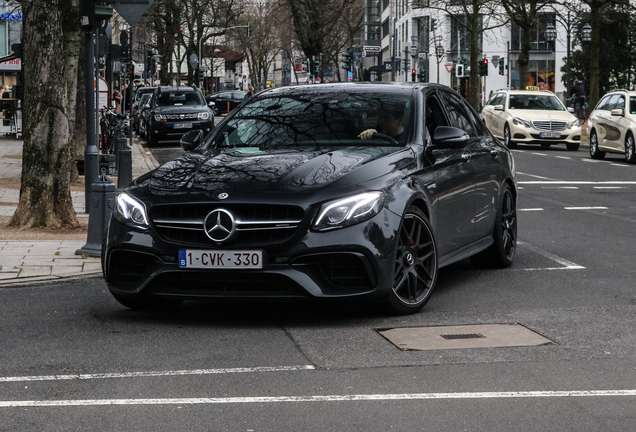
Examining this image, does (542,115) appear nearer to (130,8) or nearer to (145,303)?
(130,8)

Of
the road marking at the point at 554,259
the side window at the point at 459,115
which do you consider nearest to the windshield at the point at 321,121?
the side window at the point at 459,115

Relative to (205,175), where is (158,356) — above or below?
below

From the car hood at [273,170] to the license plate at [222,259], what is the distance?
0.35 meters

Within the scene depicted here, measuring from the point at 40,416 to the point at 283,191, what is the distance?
2.29 meters

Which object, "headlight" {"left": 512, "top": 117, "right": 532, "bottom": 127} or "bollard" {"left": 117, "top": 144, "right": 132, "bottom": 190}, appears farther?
"headlight" {"left": 512, "top": 117, "right": 532, "bottom": 127}

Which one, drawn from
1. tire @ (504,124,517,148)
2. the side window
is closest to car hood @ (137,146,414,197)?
the side window

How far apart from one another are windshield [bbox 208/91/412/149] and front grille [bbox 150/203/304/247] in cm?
113

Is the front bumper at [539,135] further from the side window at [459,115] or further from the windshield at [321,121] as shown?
the windshield at [321,121]

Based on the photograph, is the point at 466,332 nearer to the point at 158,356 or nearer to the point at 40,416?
the point at 158,356

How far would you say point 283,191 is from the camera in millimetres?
6699

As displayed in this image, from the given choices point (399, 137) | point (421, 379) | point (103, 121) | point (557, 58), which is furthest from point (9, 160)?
point (557, 58)

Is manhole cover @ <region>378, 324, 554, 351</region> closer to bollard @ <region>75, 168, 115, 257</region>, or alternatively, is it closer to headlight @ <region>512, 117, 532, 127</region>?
bollard @ <region>75, 168, 115, 257</region>

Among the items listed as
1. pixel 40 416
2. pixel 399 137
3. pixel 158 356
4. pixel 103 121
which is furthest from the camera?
pixel 103 121

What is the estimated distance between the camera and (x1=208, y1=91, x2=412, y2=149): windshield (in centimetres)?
787
